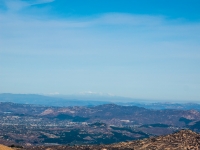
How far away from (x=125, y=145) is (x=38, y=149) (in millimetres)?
19872

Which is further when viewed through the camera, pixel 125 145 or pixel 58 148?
pixel 125 145

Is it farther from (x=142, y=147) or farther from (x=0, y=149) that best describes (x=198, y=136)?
(x=0, y=149)

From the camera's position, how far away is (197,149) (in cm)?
7119

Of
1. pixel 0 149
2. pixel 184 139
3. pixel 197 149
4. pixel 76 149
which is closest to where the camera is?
pixel 0 149

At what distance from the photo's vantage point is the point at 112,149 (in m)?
73.8

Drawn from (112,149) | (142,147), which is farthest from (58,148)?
(142,147)

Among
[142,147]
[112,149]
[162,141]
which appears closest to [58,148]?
[112,149]

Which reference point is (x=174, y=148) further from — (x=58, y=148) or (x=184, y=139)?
(x=58, y=148)

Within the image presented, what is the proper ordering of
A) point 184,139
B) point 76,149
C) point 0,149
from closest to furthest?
point 0,149 < point 76,149 < point 184,139

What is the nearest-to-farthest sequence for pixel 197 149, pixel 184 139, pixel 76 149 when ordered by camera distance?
1. pixel 197 149
2. pixel 76 149
3. pixel 184 139

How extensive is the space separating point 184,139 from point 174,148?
8963mm

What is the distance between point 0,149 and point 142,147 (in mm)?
30325

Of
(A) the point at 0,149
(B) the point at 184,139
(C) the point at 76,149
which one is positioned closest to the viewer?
(A) the point at 0,149

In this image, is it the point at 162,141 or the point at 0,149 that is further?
the point at 162,141
